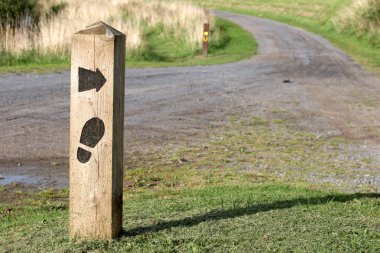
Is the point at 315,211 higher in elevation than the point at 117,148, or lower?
lower

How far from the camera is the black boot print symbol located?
16.7ft

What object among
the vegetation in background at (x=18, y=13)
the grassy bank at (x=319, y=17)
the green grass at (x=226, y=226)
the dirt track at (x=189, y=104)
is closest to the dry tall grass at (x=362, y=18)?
the grassy bank at (x=319, y=17)

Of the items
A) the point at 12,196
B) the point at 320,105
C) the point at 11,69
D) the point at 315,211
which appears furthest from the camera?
the point at 11,69

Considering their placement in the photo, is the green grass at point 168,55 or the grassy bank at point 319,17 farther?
the grassy bank at point 319,17

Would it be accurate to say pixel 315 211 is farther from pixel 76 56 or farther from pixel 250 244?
pixel 76 56

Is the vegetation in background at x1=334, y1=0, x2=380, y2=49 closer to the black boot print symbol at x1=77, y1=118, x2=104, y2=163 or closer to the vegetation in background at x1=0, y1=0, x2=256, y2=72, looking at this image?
the vegetation in background at x1=0, y1=0, x2=256, y2=72

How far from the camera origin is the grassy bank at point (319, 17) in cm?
2894

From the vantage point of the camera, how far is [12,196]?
7.95 meters

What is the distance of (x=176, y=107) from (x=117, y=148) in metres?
9.00

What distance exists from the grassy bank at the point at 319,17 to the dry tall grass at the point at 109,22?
5.83m

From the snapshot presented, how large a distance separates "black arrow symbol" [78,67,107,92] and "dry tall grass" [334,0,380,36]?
92.1ft

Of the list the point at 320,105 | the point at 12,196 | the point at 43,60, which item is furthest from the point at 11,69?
the point at 12,196

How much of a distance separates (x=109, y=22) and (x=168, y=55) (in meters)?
3.46

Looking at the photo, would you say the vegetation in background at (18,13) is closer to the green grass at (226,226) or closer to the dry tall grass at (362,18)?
the dry tall grass at (362,18)
